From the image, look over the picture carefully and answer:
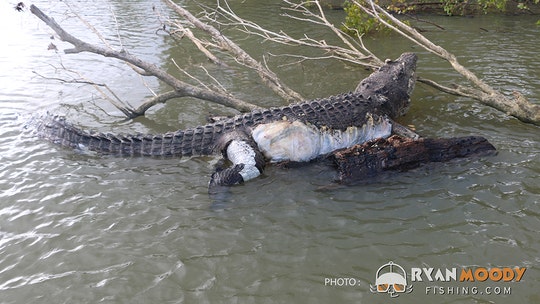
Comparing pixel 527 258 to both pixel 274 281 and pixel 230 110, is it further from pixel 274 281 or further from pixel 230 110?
pixel 230 110

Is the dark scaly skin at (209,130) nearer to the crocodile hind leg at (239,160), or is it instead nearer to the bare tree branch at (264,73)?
the crocodile hind leg at (239,160)

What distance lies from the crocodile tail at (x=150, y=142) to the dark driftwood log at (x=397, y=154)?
6.17 ft

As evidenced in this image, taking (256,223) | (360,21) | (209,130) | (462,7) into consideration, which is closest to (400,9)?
(360,21)

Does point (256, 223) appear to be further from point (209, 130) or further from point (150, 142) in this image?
point (150, 142)

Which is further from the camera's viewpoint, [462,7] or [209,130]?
[462,7]

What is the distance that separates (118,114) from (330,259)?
17.9 feet

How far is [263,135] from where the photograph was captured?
5676 millimetres

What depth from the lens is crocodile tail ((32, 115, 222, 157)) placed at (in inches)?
230

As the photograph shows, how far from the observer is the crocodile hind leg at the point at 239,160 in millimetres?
5156

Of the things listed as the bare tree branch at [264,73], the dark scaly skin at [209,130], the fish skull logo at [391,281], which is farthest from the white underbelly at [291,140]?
the fish skull logo at [391,281]

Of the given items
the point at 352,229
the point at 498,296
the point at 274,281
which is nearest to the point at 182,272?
the point at 274,281

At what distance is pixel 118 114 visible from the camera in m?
7.76

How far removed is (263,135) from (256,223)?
1.57m

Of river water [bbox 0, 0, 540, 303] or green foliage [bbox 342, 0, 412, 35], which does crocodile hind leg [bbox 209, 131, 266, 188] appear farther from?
green foliage [bbox 342, 0, 412, 35]
